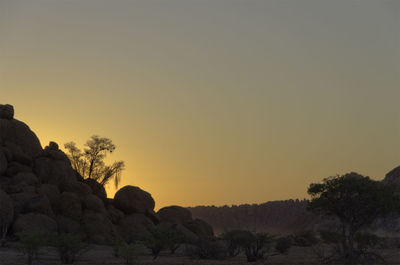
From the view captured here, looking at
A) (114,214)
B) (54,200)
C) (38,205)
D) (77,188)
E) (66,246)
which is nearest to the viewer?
(66,246)

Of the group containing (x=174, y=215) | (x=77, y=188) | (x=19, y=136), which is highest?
(x=19, y=136)

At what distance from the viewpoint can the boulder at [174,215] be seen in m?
63.8

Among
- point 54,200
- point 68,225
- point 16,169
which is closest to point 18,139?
point 16,169

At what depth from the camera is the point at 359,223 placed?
3091 cm

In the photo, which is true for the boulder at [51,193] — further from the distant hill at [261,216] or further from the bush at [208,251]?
the distant hill at [261,216]

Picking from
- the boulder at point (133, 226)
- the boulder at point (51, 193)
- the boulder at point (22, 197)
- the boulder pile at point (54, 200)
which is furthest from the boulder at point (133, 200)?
the boulder at point (22, 197)

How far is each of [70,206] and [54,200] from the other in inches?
61.3

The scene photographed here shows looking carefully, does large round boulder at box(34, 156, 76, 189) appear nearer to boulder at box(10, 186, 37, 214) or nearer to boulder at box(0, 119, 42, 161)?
boulder at box(0, 119, 42, 161)

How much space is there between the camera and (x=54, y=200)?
49656 mm

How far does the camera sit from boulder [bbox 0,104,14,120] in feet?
180

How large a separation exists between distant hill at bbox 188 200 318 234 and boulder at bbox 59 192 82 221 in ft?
292

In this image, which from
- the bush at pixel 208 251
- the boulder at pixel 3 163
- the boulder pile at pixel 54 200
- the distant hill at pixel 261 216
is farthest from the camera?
the distant hill at pixel 261 216

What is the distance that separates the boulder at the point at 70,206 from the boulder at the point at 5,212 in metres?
6.15

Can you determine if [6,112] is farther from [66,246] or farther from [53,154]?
[66,246]
